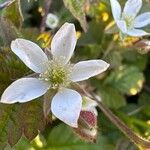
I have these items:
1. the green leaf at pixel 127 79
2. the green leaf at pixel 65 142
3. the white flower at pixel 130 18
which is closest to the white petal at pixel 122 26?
the white flower at pixel 130 18

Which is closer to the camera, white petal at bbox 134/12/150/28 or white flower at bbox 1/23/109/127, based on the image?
white flower at bbox 1/23/109/127

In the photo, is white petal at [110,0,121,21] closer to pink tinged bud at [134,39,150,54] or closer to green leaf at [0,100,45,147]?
pink tinged bud at [134,39,150,54]

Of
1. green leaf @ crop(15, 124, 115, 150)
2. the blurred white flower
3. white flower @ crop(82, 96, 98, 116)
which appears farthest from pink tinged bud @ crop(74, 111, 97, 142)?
the blurred white flower

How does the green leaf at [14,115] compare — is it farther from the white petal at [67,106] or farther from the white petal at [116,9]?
the white petal at [116,9]

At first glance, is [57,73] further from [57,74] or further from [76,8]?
[76,8]

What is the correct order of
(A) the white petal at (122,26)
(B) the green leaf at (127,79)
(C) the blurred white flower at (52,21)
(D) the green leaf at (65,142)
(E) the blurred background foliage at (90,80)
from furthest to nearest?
1. (B) the green leaf at (127,79)
2. (C) the blurred white flower at (52,21)
3. (D) the green leaf at (65,142)
4. (A) the white petal at (122,26)
5. (E) the blurred background foliage at (90,80)

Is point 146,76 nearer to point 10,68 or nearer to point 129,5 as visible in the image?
point 129,5
